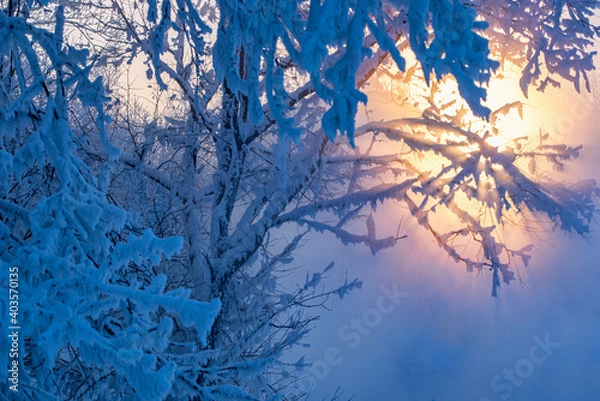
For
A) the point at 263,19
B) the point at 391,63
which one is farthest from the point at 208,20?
the point at 263,19

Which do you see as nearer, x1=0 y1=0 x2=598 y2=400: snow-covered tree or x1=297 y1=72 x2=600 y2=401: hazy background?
x1=0 y1=0 x2=598 y2=400: snow-covered tree

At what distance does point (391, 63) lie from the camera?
6.66 m

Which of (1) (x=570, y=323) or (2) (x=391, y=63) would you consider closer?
(2) (x=391, y=63)

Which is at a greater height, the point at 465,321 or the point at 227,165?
the point at 227,165

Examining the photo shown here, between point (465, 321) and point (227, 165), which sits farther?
point (465, 321)

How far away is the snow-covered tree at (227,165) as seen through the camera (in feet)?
6.94

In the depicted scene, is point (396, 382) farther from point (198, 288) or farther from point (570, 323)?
point (198, 288)

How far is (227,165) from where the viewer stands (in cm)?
603

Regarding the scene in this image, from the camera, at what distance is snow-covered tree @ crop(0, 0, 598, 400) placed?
212 cm

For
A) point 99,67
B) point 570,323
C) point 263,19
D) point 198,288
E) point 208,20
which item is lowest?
point 570,323

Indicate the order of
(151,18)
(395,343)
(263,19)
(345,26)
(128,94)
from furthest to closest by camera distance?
(395,343) < (128,94) < (151,18) < (263,19) < (345,26)

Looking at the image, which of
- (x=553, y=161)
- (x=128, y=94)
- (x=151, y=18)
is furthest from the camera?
(x=128, y=94)

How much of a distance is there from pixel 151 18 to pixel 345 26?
1.31 metres

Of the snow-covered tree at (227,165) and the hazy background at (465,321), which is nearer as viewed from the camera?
the snow-covered tree at (227,165)
